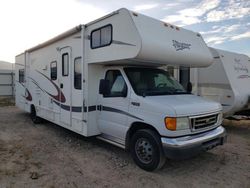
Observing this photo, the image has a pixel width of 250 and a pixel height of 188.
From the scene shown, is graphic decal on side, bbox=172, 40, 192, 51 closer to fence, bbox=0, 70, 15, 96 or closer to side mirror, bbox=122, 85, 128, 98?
side mirror, bbox=122, 85, 128, 98

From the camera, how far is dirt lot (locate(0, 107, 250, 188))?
4.04 meters

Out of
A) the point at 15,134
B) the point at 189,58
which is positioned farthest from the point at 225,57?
the point at 15,134

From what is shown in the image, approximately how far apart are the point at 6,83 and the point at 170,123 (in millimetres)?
20514

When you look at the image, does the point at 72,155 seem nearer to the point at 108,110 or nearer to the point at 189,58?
the point at 108,110

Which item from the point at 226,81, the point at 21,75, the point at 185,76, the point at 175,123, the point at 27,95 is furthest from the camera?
the point at 21,75

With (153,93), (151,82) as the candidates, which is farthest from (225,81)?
(153,93)

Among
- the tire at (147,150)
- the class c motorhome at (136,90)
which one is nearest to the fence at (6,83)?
the class c motorhome at (136,90)

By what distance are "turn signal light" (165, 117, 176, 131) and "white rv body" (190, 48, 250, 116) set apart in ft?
13.8

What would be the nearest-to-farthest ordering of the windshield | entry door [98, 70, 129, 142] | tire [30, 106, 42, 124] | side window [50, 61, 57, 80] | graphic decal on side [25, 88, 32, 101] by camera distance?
the windshield
entry door [98, 70, 129, 142]
side window [50, 61, 57, 80]
tire [30, 106, 42, 124]
graphic decal on side [25, 88, 32, 101]

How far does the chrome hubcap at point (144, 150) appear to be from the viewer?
4402 millimetres

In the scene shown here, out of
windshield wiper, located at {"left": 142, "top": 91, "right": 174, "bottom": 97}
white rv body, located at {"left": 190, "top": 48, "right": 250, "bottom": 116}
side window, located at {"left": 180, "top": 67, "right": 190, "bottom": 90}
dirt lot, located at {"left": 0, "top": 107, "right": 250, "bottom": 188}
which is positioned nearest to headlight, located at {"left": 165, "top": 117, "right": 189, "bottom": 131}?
windshield wiper, located at {"left": 142, "top": 91, "right": 174, "bottom": 97}

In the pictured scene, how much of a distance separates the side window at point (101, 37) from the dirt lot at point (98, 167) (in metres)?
2.66

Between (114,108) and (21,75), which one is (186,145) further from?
(21,75)

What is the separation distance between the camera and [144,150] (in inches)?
177
